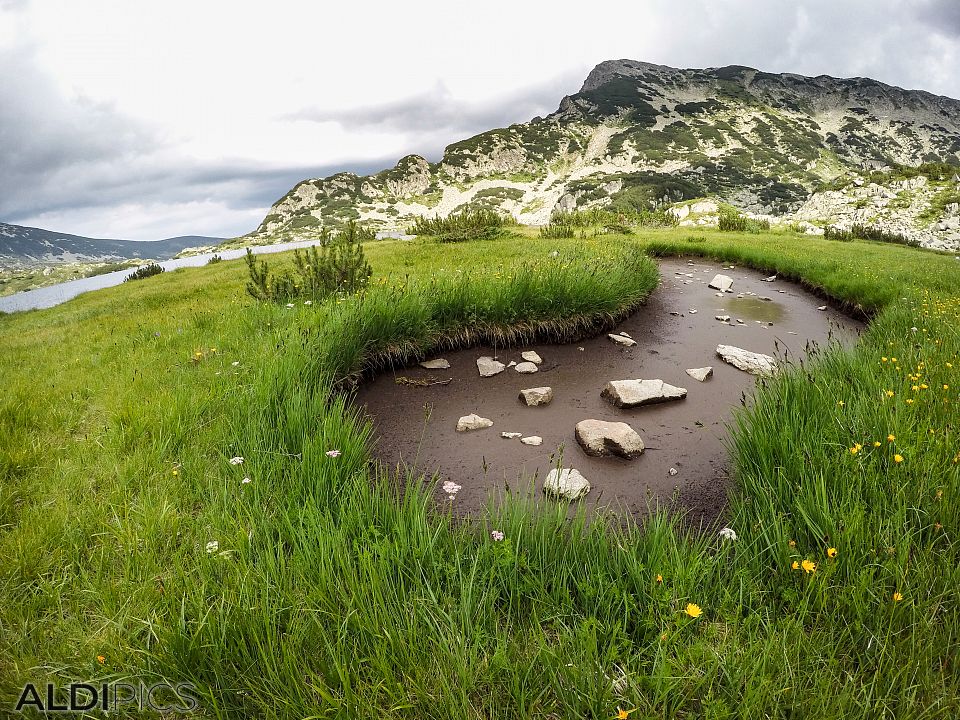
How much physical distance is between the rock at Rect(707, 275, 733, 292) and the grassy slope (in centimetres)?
1132

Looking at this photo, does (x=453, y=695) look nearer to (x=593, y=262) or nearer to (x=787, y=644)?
(x=787, y=644)

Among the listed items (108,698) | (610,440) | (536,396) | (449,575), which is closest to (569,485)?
(610,440)

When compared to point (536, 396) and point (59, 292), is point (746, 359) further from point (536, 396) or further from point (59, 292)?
point (59, 292)

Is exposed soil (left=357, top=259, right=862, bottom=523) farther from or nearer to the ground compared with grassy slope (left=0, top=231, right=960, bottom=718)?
nearer to the ground

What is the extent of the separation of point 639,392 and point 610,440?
177 cm

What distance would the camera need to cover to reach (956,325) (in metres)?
6.50

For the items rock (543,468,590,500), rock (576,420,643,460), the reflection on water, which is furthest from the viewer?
the reflection on water

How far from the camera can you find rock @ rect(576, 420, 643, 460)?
211 inches

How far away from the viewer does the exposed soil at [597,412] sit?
15.8 feet

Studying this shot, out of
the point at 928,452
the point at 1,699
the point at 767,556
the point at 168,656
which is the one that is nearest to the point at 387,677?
the point at 168,656

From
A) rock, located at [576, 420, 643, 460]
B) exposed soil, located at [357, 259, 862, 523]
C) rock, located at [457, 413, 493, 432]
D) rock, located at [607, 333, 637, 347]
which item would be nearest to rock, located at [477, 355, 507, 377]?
exposed soil, located at [357, 259, 862, 523]

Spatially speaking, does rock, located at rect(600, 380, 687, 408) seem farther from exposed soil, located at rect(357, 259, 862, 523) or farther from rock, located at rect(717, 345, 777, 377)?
rock, located at rect(717, 345, 777, 377)

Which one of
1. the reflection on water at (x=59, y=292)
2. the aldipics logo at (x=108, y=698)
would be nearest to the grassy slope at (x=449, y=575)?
the aldipics logo at (x=108, y=698)

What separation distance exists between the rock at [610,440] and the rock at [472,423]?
1317mm
